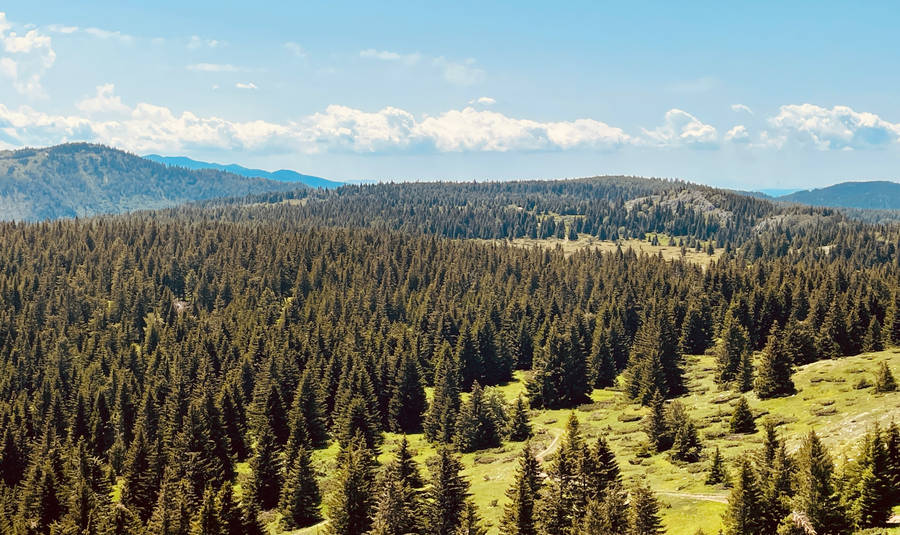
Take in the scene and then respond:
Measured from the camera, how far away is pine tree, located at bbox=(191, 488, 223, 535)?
47875 mm

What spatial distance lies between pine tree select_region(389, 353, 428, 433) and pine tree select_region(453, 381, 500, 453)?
17.6m

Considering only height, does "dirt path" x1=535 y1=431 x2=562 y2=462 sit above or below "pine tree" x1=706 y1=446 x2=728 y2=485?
below

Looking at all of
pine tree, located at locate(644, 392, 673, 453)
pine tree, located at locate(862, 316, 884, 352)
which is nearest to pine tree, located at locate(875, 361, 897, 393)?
pine tree, located at locate(644, 392, 673, 453)

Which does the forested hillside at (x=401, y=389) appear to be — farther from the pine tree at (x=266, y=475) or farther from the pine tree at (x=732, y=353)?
the pine tree at (x=732, y=353)

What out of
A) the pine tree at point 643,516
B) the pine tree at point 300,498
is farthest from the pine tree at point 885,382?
the pine tree at point 300,498

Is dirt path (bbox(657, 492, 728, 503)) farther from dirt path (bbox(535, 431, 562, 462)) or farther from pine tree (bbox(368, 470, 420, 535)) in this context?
dirt path (bbox(535, 431, 562, 462))

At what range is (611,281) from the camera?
16788cm

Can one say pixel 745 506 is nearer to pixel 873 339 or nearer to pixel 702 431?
pixel 702 431

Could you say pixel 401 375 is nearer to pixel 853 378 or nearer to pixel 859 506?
pixel 853 378

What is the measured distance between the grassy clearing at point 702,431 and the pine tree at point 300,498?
2.17 metres

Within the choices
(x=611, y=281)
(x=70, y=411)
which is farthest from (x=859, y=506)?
(x=611, y=281)

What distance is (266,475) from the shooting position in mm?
76562

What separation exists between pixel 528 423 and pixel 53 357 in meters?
102

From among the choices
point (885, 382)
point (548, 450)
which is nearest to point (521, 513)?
point (548, 450)
